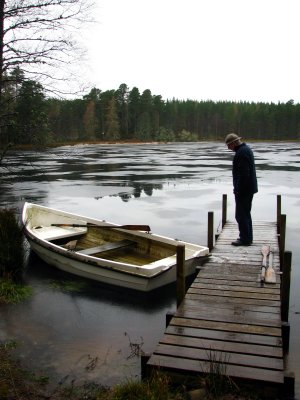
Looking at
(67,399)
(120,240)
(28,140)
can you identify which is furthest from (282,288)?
(28,140)

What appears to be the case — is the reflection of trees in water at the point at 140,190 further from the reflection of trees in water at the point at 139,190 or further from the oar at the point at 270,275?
the oar at the point at 270,275

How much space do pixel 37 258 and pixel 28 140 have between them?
3.44 m

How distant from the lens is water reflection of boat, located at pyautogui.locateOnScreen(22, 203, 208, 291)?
25.1ft

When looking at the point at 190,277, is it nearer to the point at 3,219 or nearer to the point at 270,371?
the point at 3,219

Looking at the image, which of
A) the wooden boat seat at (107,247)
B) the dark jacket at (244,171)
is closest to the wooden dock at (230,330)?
the dark jacket at (244,171)

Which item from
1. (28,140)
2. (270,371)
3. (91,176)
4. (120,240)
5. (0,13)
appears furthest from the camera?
(91,176)

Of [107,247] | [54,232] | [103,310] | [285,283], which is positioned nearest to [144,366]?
[285,283]

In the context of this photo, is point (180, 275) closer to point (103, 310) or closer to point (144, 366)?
point (144, 366)

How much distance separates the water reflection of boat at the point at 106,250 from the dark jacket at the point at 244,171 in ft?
4.46

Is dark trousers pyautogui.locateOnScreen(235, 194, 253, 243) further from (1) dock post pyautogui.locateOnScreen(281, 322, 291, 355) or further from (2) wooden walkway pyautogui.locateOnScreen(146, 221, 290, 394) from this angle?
(1) dock post pyautogui.locateOnScreen(281, 322, 291, 355)

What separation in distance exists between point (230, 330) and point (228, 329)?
0.10ft

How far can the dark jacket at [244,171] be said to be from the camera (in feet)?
24.1

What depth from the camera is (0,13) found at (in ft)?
24.7

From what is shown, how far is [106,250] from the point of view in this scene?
29.1ft
